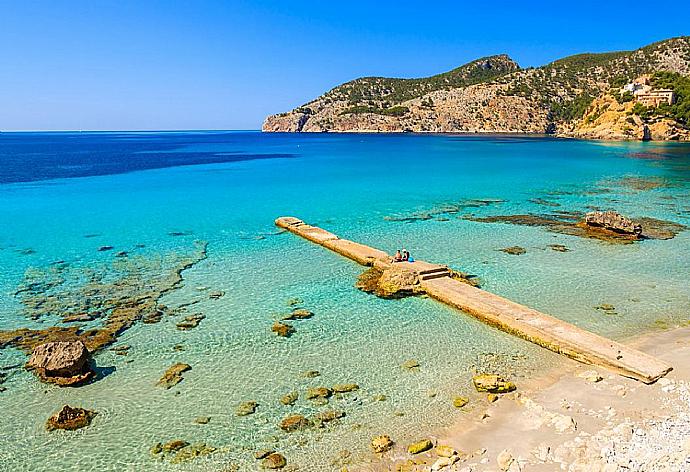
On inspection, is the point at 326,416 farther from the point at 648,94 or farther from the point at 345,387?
the point at 648,94

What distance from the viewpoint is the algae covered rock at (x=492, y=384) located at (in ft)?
32.9

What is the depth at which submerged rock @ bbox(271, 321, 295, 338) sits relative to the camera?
1311cm

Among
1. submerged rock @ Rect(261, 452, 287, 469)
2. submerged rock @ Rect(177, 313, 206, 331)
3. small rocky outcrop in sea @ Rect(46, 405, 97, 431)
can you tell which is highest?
A: submerged rock @ Rect(177, 313, 206, 331)

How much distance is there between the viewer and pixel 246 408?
9.74m

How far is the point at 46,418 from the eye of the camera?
9477 mm

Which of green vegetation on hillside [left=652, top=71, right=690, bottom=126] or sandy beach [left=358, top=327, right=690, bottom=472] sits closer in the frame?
sandy beach [left=358, top=327, right=690, bottom=472]

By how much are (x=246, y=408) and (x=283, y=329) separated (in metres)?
3.72

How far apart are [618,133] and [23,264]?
11996 centimetres

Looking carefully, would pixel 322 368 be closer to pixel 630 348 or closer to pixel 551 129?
pixel 630 348

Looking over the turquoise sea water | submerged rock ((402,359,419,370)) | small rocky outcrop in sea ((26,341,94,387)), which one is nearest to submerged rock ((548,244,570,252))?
the turquoise sea water

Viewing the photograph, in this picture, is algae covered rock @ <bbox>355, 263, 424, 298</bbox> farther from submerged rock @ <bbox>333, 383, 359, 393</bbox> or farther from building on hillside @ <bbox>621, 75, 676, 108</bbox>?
building on hillside @ <bbox>621, 75, 676, 108</bbox>

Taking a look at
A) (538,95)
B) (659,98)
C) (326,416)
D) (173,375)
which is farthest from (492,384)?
(538,95)

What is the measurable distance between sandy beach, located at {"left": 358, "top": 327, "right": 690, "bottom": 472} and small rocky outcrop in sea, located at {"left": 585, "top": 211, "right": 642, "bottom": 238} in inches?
542

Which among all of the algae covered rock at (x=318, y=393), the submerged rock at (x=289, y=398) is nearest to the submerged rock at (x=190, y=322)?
the submerged rock at (x=289, y=398)
